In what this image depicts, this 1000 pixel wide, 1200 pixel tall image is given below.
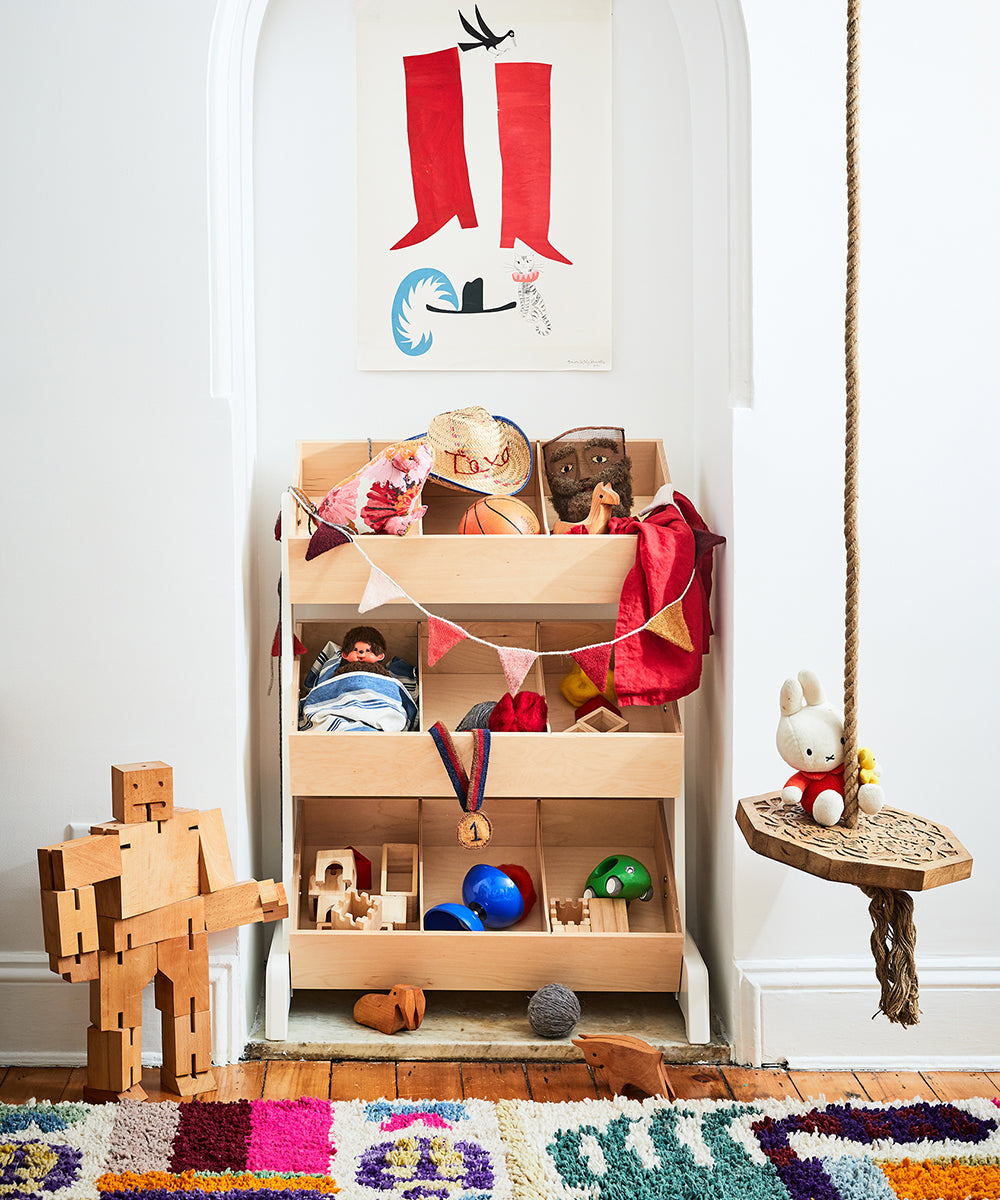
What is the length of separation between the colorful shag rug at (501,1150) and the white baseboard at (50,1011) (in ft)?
1.02

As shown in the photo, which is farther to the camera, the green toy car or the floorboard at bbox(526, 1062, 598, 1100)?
the green toy car

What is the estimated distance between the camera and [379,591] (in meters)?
2.17

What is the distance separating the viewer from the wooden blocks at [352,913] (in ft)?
7.36

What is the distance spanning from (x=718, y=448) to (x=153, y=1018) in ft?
5.56

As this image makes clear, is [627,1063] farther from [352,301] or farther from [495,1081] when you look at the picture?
[352,301]

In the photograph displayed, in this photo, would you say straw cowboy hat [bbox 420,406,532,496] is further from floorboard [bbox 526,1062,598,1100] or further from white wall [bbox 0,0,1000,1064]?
floorboard [bbox 526,1062,598,1100]

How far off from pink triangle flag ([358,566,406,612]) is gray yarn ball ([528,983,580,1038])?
865 millimetres

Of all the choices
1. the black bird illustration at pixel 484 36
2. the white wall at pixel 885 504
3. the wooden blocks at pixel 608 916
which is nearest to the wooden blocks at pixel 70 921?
the wooden blocks at pixel 608 916

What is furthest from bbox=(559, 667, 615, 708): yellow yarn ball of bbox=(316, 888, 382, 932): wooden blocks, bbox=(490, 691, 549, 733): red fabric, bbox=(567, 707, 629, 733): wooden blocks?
bbox=(316, 888, 382, 932): wooden blocks

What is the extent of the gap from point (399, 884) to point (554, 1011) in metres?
0.50

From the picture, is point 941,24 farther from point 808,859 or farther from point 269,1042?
point 269,1042

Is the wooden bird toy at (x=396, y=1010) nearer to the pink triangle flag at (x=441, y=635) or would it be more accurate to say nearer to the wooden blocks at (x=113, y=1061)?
the wooden blocks at (x=113, y=1061)

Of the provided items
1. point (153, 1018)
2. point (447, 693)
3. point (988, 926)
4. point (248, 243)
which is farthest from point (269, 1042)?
point (248, 243)

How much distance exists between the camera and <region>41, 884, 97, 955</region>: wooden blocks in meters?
1.83
